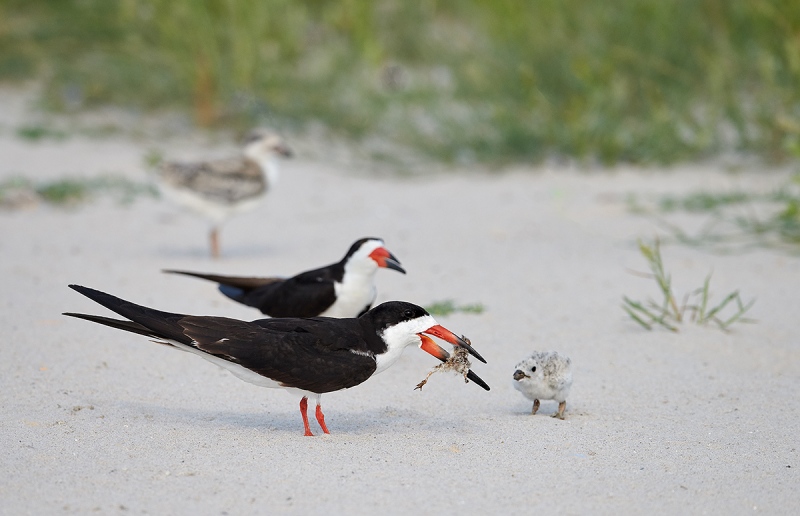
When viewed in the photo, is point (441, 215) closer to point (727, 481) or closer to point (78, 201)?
point (78, 201)

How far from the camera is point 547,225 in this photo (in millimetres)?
7941

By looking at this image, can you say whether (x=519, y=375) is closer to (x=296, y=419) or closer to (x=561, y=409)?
(x=561, y=409)

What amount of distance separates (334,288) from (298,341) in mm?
1277

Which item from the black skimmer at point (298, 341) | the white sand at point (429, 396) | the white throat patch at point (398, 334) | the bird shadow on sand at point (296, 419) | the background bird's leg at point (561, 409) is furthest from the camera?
the background bird's leg at point (561, 409)

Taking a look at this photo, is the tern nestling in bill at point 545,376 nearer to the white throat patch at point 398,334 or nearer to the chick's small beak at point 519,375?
the chick's small beak at point 519,375

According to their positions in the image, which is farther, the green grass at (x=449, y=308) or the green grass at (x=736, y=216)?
the green grass at (x=736, y=216)

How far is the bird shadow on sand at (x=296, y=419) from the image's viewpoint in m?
4.04

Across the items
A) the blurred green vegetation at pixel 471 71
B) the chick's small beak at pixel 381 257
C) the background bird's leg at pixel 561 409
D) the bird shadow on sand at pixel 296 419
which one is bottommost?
the bird shadow on sand at pixel 296 419

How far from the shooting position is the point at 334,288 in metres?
5.17

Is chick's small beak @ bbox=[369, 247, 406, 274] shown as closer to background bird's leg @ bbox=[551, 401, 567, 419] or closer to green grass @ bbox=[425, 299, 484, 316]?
green grass @ bbox=[425, 299, 484, 316]

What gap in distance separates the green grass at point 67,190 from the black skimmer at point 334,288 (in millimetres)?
3759

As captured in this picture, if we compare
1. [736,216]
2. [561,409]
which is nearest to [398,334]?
[561,409]

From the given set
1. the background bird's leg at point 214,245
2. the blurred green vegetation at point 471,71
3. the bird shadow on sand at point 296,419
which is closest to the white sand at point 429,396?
the bird shadow on sand at point 296,419

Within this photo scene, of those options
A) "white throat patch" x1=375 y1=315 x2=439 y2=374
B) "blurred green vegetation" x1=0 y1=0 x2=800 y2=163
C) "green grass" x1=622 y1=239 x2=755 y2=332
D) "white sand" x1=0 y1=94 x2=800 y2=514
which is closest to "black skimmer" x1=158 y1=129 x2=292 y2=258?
"white sand" x1=0 y1=94 x2=800 y2=514
